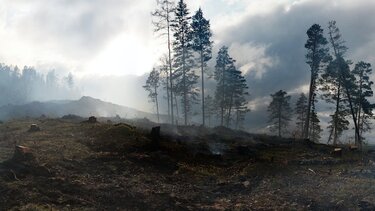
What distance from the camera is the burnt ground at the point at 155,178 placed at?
43.2 ft

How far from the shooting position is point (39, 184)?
1396 cm

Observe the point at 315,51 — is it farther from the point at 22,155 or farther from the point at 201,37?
the point at 22,155

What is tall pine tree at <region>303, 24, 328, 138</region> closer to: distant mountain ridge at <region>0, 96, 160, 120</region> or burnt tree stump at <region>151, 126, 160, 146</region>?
burnt tree stump at <region>151, 126, 160, 146</region>

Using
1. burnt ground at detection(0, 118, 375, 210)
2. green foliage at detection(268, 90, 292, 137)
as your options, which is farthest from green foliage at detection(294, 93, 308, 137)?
burnt ground at detection(0, 118, 375, 210)

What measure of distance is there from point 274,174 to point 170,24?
1211 inches

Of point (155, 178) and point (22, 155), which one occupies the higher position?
point (22, 155)

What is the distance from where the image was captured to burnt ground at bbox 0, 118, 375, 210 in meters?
13.2

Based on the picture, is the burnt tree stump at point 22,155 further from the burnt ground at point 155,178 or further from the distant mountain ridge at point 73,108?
the distant mountain ridge at point 73,108

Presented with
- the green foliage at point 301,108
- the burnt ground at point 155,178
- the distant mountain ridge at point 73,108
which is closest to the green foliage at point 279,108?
the green foliage at point 301,108

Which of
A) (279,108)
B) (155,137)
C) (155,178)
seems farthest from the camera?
(279,108)

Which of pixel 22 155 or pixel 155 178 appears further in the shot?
pixel 155 178

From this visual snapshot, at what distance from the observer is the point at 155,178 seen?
17219mm

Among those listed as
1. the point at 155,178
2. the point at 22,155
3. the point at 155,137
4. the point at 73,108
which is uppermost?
the point at 73,108

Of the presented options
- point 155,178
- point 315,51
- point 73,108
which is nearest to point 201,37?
point 315,51
